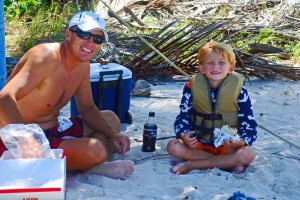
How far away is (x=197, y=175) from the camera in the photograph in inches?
152

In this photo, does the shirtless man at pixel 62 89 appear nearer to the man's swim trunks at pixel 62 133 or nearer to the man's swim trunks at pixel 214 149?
the man's swim trunks at pixel 62 133

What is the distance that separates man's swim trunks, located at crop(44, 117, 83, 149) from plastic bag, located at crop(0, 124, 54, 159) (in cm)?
46

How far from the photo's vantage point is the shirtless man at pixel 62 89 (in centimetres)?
344

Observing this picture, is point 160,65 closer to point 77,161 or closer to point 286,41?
point 286,41

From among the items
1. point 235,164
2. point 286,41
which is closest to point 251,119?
point 235,164

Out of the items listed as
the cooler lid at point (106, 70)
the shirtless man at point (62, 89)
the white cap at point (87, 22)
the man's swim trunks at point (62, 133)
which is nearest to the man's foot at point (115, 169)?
the shirtless man at point (62, 89)

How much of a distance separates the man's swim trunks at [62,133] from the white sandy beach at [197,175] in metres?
0.24

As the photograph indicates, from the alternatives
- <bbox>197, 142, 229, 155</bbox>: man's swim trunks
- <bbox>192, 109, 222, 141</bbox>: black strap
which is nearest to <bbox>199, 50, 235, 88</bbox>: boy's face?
<bbox>192, 109, 222, 141</bbox>: black strap

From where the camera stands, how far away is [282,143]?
4.61m

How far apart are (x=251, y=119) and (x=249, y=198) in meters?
0.82

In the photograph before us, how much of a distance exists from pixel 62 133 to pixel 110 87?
2.83ft

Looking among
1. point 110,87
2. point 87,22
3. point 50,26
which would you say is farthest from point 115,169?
point 50,26

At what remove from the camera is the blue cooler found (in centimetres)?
461

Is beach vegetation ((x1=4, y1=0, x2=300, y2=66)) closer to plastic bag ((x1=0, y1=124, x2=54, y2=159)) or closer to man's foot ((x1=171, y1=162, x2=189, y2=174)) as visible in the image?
man's foot ((x1=171, y1=162, x2=189, y2=174))
